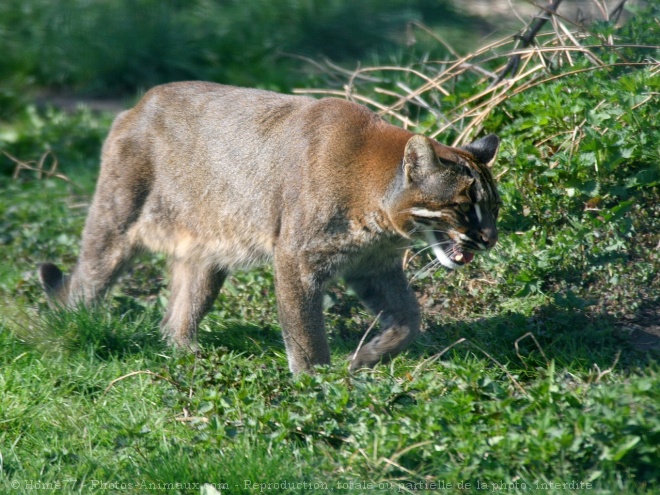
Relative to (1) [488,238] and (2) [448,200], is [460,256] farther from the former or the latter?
(2) [448,200]

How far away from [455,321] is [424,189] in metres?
1.24

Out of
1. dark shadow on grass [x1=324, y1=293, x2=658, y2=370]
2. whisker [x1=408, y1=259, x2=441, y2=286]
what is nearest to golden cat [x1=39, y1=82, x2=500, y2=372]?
whisker [x1=408, y1=259, x2=441, y2=286]

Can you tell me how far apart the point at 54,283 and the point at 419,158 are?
3.09 m

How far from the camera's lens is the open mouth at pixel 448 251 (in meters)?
5.44

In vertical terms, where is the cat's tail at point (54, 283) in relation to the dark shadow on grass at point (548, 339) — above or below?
below

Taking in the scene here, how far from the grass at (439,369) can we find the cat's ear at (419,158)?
1120 millimetres

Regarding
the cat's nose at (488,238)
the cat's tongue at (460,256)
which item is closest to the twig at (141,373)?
the cat's tongue at (460,256)

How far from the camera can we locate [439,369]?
5.31m

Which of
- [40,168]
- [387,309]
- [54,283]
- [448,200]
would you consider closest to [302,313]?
[387,309]

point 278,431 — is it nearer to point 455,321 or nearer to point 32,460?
point 32,460

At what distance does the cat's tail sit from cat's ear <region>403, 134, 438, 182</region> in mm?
2852

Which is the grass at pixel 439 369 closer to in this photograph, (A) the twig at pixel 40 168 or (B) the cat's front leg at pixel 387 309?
(B) the cat's front leg at pixel 387 309

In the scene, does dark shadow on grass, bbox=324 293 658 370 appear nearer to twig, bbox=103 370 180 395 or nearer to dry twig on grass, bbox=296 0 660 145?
twig, bbox=103 370 180 395

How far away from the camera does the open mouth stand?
544 centimetres
